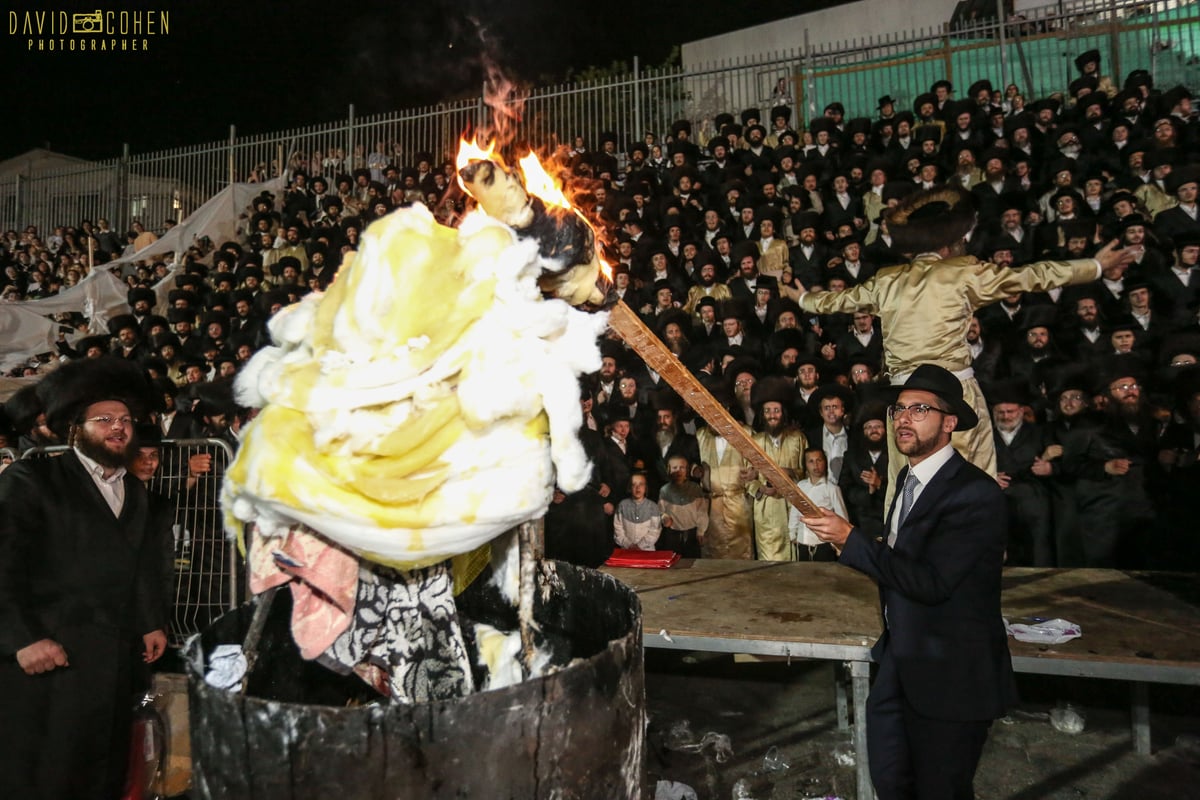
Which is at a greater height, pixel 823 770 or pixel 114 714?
pixel 114 714

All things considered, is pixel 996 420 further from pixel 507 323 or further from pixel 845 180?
pixel 507 323

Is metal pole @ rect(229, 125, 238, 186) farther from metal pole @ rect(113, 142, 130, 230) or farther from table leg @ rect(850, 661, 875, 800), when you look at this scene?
table leg @ rect(850, 661, 875, 800)

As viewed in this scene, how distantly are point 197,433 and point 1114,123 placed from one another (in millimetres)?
11170

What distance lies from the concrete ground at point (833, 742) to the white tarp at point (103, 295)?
42.2ft

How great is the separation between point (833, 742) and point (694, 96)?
12058mm

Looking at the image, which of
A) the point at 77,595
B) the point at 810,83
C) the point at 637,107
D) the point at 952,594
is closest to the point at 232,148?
the point at 637,107

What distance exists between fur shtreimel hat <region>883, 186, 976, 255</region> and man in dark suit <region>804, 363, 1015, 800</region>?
7.95ft

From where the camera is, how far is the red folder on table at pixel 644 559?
16.8ft

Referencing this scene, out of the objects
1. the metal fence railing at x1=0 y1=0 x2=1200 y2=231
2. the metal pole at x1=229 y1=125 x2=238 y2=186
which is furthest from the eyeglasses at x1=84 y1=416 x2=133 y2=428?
the metal pole at x1=229 y1=125 x2=238 y2=186

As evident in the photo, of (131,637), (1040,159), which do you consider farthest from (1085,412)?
(131,637)

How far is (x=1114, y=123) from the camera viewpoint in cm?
891

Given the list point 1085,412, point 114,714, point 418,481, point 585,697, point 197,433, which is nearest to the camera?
point 418,481

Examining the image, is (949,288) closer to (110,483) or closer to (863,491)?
(863,491)

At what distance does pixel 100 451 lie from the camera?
3.38 metres
